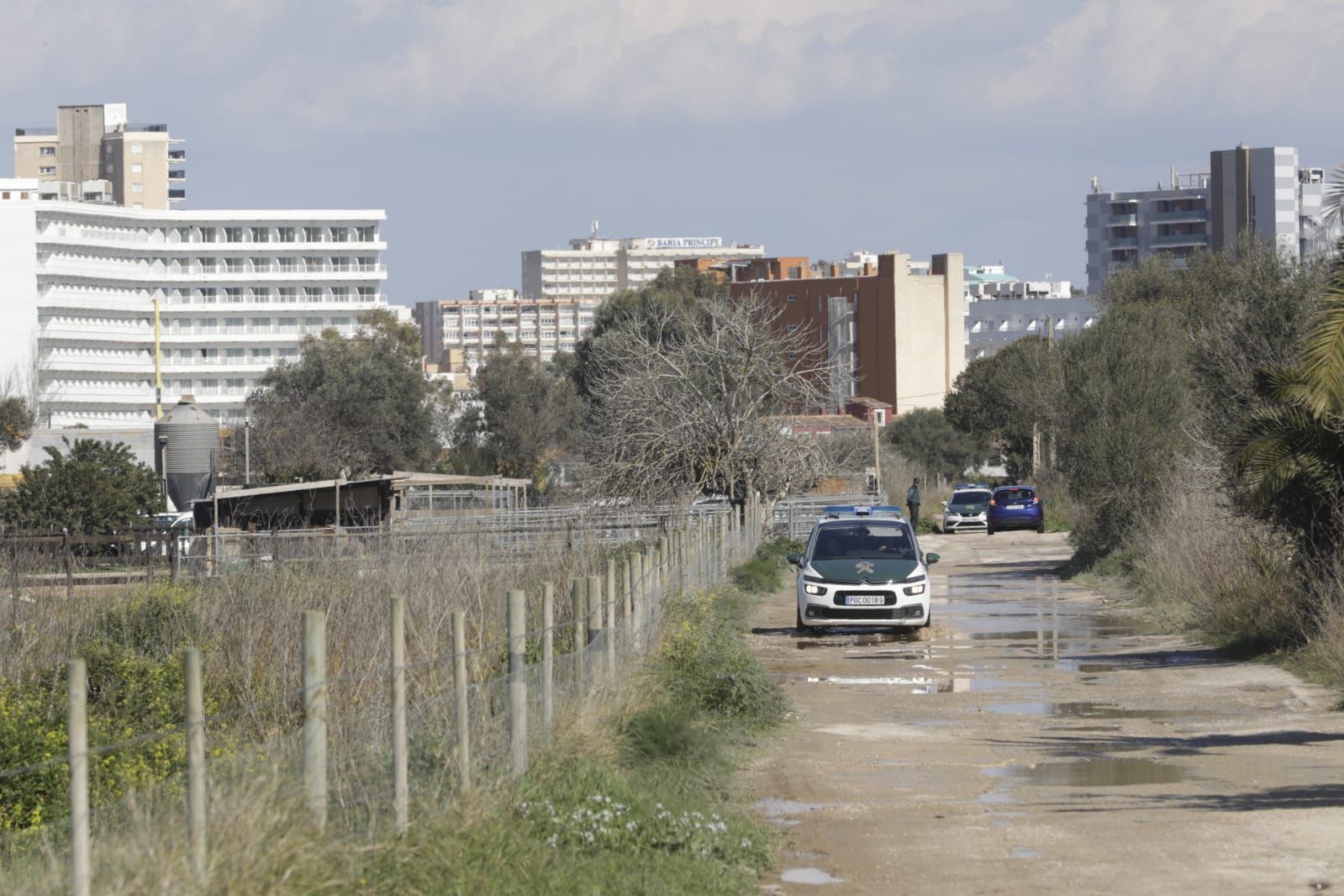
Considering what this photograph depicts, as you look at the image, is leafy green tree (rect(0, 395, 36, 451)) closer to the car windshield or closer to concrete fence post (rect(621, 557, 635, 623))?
the car windshield

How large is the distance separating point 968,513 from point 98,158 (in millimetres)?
139686

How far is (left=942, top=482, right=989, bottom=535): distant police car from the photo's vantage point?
5791 centimetres

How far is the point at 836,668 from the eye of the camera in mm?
19406

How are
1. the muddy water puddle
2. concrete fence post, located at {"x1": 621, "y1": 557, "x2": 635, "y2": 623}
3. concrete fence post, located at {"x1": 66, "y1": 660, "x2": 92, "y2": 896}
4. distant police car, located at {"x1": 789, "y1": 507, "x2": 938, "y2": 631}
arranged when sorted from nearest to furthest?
concrete fence post, located at {"x1": 66, "y1": 660, "x2": 92, "y2": 896}, concrete fence post, located at {"x1": 621, "y1": 557, "x2": 635, "y2": 623}, the muddy water puddle, distant police car, located at {"x1": 789, "y1": 507, "x2": 938, "y2": 631}

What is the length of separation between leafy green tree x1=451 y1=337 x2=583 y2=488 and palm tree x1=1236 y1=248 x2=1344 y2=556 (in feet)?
256

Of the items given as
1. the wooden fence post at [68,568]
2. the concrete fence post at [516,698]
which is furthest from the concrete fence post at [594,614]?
the wooden fence post at [68,568]

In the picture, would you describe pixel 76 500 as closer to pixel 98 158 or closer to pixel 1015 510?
pixel 1015 510

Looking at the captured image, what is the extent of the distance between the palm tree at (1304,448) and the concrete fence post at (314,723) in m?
12.1

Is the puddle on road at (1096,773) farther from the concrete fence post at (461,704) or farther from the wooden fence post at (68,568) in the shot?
the wooden fence post at (68,568)

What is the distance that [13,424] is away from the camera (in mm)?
95125

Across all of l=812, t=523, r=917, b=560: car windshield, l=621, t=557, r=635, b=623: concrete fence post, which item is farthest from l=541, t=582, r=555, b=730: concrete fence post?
l=812, t=523, r=917, b=560: car windshield

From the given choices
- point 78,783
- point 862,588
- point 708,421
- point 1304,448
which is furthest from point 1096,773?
point 708,421

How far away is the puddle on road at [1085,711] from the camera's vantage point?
15047 mm

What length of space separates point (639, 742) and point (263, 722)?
3849 mm
